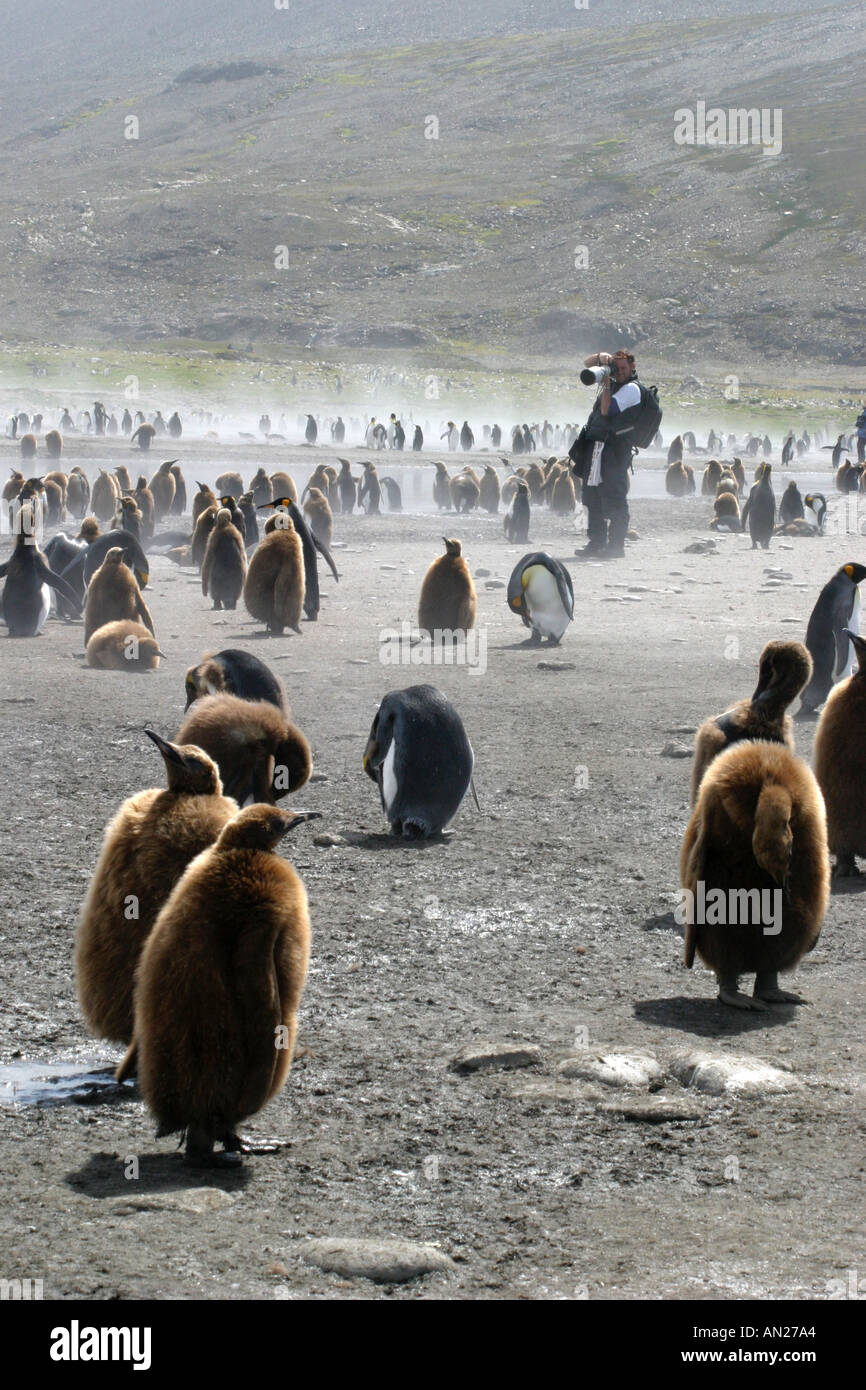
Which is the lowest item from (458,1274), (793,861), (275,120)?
(458,1274)

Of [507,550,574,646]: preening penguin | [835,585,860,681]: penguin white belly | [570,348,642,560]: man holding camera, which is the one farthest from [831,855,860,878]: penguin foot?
[570,348,642,560]: man holding camera

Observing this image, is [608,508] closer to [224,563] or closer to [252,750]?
[224,563]

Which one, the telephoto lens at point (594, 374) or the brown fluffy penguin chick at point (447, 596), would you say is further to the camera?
the telephoto lens at point (594, 374)

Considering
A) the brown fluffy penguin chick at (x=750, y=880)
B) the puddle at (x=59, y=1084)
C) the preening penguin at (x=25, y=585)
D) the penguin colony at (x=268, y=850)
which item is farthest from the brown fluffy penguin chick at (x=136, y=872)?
the preening penguin at (x=25, y=585)

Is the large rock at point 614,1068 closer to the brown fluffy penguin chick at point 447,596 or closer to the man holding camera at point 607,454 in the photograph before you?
the brown fluffy penguin chick at point 447,596

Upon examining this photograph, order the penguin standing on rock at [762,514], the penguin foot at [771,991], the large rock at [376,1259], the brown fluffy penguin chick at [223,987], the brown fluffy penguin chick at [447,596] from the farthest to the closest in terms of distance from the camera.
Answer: the penguin standing on rock at [762,514] < the brown fluffy penguin chick at [447,596] < the penguin foot at [771,991] < the brown fluffy penguin chick at [223,987] < the large rock at [376,1259]

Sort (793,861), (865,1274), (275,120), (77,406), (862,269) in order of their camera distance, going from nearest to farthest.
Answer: (865,1274) → (793,861) → (77,406) → (862,269) → (275,120)

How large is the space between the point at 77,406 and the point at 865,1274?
42857 mm

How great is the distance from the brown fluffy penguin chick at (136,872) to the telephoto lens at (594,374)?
1400cm

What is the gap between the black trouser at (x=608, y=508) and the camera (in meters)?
17.2

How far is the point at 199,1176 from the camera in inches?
127

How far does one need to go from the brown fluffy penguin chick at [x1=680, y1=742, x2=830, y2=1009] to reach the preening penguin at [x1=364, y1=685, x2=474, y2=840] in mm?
1778

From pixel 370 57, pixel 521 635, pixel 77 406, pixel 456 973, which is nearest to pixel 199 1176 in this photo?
pixel 456 973
